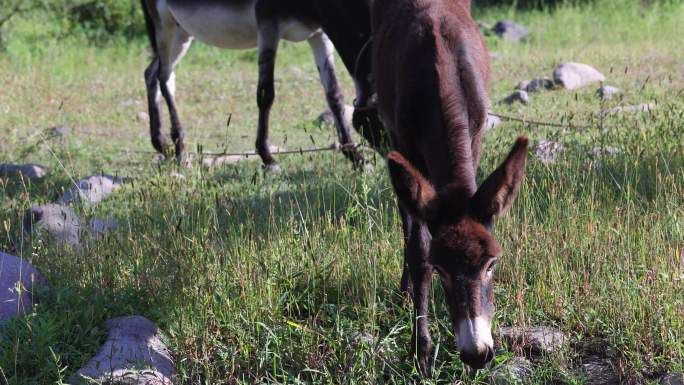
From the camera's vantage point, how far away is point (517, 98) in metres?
9.86

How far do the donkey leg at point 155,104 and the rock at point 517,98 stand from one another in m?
3.71

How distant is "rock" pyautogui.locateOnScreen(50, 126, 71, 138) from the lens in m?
9.53

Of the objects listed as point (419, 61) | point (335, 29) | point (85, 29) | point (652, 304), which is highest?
point (419, 61)

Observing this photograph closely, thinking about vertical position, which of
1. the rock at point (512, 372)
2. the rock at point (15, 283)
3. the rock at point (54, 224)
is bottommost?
the rock at point (512, 372)

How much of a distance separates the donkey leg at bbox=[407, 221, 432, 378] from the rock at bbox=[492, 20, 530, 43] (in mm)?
10569

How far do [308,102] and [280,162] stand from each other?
3.00 m

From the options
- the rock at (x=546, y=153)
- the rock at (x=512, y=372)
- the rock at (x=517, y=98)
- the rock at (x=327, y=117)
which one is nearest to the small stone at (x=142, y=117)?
the rock at (x=327, y=117)

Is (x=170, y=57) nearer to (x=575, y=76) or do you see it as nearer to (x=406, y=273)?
(x=575, y=76)

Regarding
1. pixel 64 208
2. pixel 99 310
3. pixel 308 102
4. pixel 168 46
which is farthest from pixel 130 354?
pixel 308 102

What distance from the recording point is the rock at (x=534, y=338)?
13.8 ft

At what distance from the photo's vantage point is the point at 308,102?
1104 cm

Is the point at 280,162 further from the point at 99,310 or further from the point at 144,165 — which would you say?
the point at 99,310

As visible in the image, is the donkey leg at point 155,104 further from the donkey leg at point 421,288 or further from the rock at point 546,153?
the donkey leg at point 421,288

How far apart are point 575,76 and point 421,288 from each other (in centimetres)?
682
